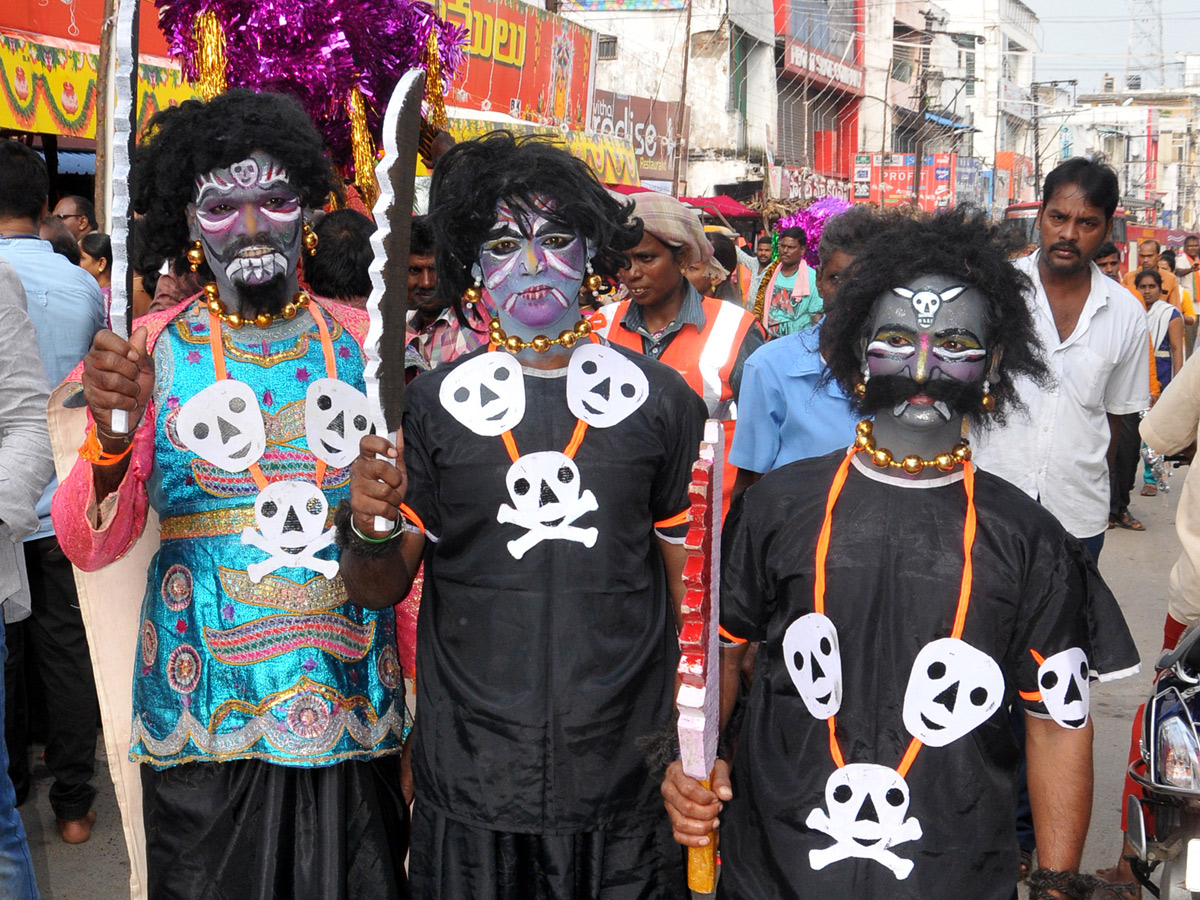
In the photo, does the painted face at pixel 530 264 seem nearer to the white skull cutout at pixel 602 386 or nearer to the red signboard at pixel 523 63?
the white skull cutout at pixel 602 386

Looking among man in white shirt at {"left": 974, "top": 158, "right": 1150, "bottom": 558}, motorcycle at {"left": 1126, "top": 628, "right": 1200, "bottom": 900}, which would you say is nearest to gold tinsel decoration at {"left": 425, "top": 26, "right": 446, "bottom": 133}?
man in white shirt at {"left": 974, "top": 158, "right": 1150, "bottom": 558}

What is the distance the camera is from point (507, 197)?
2.94 meters

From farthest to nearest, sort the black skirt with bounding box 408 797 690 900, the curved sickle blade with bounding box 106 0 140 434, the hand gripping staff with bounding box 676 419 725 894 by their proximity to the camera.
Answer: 1. the black skirt with bounding box 408 797 690 900
2. the curved sickle blade with bounding box 106 0 140 434
3. the hand gripping staff with bounding box 676 419 725 894

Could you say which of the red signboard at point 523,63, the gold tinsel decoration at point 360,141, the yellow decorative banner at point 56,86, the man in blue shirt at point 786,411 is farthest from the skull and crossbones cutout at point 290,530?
the red signboard at point 523,63

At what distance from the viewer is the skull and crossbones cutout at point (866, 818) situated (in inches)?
94.0

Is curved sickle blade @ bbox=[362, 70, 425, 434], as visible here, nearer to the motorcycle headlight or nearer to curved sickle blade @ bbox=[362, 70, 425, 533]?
curved sickle blade @ bbox=[362, 70, 425, 533]

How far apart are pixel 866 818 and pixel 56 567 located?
3691mm

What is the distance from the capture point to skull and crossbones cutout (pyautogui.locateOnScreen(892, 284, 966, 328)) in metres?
2.52

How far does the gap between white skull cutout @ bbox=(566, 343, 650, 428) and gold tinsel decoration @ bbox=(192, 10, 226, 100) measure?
5.24 feet

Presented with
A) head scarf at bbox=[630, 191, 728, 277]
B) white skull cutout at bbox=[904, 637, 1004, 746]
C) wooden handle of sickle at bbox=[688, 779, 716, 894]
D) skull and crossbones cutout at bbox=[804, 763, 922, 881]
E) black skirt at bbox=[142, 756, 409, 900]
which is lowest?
black skirt at bbox=[142, 756, 409, 900]

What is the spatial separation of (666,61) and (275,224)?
3509cm

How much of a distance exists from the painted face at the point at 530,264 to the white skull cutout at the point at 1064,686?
1.29 metres

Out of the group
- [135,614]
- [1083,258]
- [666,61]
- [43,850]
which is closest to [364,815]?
[135,614]

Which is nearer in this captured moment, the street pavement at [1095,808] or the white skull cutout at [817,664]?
the white skull cutout at [817,664]
